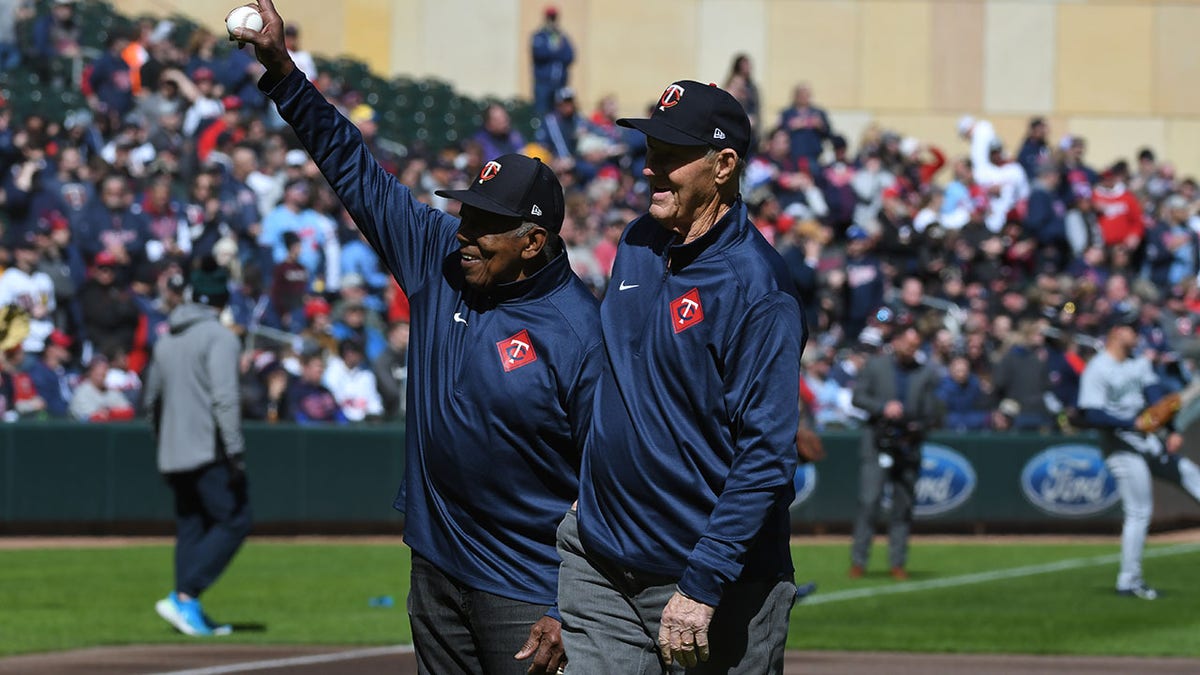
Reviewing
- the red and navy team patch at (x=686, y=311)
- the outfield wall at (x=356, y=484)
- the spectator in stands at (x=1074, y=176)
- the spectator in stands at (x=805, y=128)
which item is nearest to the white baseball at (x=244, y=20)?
the red and navy team patch at (x=686, y=311)

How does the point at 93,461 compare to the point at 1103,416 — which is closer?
the point at 1103,416

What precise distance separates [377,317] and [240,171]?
7.78 ft

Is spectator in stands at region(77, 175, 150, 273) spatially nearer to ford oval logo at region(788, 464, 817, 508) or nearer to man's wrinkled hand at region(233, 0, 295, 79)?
ford oval logo at region(788, 464, 817, 508)

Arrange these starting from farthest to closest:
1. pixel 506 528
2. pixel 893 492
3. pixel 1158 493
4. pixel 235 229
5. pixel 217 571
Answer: pixel 1158 493, pixel 235 229, pixel 893 492, pixel 217 571, pixel 506 528

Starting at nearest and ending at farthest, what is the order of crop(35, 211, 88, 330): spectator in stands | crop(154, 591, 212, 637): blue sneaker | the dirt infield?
the dirt infield, crop(154, 591, 212, 637): blue sneaker, crop(35, 211, 88, 330): spectator in stands

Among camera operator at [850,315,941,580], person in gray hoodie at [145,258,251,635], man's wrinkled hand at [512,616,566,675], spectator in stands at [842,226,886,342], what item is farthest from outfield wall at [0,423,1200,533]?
man's wrinkled hand at [512,616,566,675]

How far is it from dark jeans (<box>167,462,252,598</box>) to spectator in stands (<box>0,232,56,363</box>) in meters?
7.73

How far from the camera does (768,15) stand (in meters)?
38.1

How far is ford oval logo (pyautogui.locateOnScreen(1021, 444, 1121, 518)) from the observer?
23.2m

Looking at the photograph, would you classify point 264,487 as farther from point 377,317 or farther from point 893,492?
point 893,492

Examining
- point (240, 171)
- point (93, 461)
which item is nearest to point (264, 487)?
point (93, 461)

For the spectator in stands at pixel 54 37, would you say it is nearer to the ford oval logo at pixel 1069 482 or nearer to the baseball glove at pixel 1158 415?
the ford oval logo at pixel 1069 482

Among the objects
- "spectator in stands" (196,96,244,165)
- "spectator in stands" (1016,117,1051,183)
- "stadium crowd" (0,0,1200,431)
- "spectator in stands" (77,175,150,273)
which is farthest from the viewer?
"spectator in stands" (1016,117,1051,183)

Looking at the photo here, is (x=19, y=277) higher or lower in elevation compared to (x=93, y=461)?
higher
